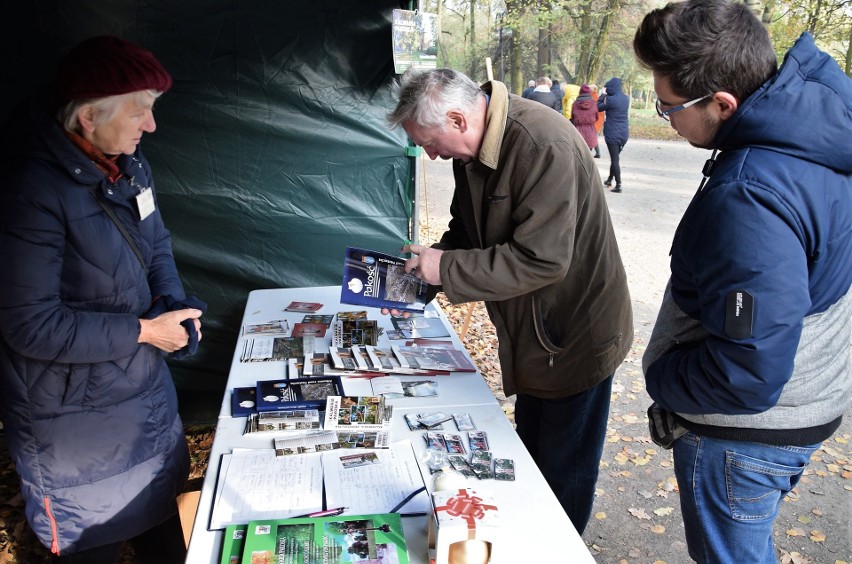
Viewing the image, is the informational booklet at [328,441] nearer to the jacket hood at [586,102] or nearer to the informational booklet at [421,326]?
the informational booklet at [421,326]

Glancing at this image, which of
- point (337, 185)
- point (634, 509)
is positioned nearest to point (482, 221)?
point (337, 185)

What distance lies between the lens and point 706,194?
1219 millimetres

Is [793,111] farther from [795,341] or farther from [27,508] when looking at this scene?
[27,508]

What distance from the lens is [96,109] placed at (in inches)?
61.4

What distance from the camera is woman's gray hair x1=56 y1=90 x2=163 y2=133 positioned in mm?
1543

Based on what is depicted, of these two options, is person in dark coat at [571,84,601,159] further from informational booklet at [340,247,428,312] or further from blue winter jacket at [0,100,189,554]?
blue winter jacket at [0,100,189,554]

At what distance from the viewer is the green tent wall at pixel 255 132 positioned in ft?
9.64

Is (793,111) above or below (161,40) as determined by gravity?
above

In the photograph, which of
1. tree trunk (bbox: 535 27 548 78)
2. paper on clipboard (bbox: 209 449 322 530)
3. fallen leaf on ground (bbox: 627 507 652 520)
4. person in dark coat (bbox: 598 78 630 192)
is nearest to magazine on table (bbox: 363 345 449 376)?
paper on clipboard (bbox: 209 449 322 530)

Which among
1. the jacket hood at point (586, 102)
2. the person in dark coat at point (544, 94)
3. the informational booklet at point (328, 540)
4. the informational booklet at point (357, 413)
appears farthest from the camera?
the person in dark coat at point (544, 94)

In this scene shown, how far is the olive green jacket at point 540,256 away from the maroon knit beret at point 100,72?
0.95 meters

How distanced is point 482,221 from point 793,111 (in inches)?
38.8

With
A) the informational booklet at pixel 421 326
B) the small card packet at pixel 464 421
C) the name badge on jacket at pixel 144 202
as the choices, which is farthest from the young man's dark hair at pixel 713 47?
the informational booklet at pixel 421 326

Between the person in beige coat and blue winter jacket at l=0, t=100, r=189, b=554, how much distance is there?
856 mm
